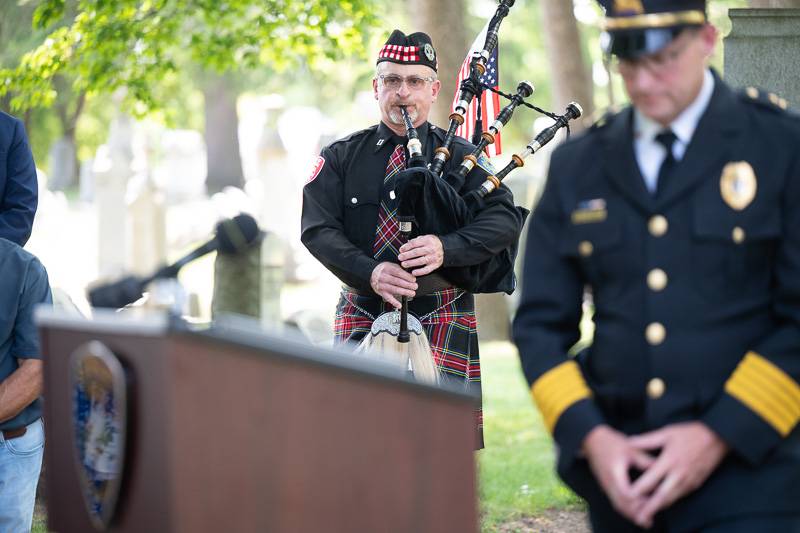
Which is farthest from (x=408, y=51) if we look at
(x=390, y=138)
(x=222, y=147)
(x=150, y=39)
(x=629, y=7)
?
(x=222, y=147)

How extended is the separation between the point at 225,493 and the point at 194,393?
20 cm

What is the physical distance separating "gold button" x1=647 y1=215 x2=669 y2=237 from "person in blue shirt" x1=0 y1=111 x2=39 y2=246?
3828 mm

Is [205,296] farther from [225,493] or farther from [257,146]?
[225,493]

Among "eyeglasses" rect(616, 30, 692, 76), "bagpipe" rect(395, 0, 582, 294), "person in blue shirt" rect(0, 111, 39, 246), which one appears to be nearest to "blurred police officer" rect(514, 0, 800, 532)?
"eyeglasses" rect(616, 30, 692, 76)

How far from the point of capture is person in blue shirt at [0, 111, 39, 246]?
18.4 feet

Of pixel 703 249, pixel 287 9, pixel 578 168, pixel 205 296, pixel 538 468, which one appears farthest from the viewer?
pixel 205 296

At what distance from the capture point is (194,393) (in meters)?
2.12

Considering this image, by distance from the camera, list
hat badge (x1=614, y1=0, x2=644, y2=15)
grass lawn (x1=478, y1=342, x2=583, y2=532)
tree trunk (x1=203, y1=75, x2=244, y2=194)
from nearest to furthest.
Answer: hat badge (x1=614, y1=0, x2=644, y2=15)
grass lawn (x1=478, y1=342, x2=583, y2=532)
tree trunk (x1=203, y1=75, x2=244, y2=194)

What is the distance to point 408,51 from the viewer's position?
15.7 ft

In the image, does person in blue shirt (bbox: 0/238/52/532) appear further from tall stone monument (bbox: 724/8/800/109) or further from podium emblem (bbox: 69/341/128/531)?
tall stone monument (bbox: 724/8/800/109)

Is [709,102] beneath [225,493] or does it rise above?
above

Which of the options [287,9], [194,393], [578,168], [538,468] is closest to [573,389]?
[578,168]

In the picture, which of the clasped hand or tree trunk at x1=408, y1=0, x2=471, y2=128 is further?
tree trunk at x1=408, y1=0, x2=471, y2=128

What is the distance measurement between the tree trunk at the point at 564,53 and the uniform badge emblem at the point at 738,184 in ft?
31.4
